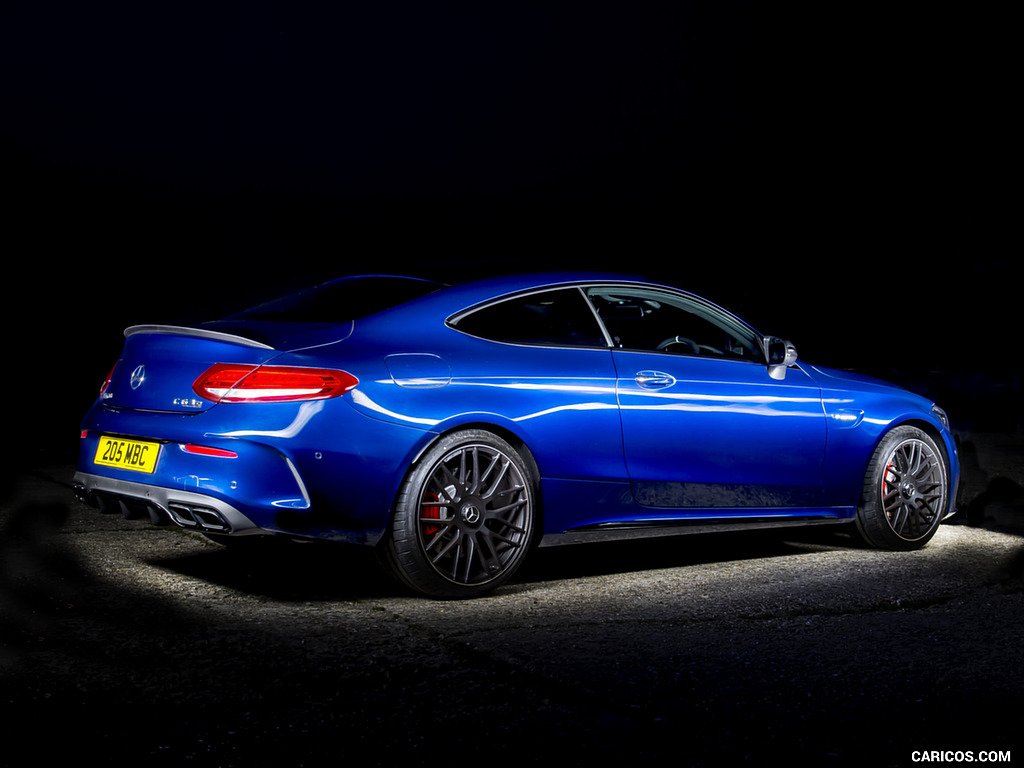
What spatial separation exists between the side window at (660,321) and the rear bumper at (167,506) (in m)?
2.03

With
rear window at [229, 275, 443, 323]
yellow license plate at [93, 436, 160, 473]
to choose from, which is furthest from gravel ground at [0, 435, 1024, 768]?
rear window at [229, 275, 443, 323]

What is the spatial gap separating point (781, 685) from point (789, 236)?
126 ft

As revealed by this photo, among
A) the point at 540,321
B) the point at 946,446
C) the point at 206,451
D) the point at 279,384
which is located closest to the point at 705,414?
the point at 540,321

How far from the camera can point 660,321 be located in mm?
5938

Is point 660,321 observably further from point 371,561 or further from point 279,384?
point 279,384

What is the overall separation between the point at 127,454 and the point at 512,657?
1.98m

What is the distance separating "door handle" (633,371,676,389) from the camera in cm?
513

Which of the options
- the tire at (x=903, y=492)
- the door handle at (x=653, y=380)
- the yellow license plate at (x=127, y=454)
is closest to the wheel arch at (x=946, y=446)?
the tire at (x=903, y=492)

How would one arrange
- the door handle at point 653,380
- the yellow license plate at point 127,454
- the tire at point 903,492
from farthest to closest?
the tire at point 903,492
the door handle at point 653,380
the yellow license plate at point 127,454

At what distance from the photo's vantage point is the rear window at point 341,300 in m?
4.85

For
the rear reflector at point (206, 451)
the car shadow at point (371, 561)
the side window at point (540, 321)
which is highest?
the side window at point (540, 321)

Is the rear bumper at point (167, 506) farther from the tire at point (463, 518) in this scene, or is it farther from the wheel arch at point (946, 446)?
the wheel arch at point (946, 446)

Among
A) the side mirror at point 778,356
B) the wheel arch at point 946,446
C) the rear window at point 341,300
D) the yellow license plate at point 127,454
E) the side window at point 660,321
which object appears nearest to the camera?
the yellow license plate at point 127,454
